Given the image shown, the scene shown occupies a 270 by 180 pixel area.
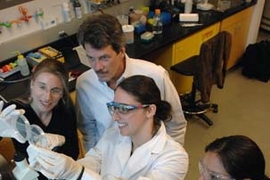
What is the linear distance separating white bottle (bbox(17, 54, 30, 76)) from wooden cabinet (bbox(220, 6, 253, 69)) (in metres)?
2.02

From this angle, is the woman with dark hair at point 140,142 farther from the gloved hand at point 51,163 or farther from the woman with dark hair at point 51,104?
the woman with dark hair at point 51,104

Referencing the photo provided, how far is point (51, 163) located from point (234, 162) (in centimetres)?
66

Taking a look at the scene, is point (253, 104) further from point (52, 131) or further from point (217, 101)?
point (52, 131)

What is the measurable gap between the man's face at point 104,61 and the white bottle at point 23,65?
1096 mm

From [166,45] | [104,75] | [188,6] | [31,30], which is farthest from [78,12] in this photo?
[104,75]

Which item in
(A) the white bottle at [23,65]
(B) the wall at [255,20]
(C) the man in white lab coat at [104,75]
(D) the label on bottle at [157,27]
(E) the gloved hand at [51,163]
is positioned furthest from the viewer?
(B) the wall at [255,20]

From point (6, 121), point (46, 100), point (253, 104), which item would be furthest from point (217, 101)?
point (6, 121)

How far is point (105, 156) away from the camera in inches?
64.1

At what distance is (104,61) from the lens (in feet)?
5.54

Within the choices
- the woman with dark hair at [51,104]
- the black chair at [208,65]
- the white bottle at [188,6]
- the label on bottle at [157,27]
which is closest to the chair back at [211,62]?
the black chair at [208,65]

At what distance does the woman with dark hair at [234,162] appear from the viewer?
1.20 meters

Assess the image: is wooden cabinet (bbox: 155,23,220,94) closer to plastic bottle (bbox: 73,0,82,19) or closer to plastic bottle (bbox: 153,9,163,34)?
plastic bottle (bbox: 153,9,163,34)

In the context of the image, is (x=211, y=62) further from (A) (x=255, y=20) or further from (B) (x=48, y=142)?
(B) (x=48, y=142)

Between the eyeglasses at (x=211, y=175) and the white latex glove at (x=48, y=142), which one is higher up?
the white latex glove at (x=48, y=142)
